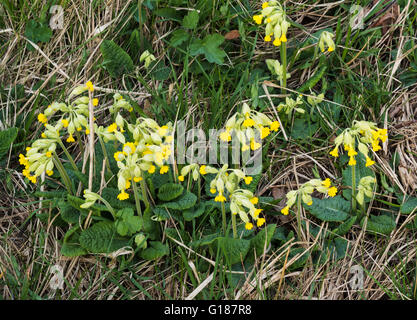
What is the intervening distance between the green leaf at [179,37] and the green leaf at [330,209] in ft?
4.79

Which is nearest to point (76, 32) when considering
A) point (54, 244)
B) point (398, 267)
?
point (54, 244)

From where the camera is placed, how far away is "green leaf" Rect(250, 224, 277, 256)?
2.94m

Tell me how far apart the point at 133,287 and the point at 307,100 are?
1.67 meters

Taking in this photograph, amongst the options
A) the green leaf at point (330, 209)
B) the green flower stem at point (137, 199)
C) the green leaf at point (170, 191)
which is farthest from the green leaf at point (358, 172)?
the green flower stem at point (137, 199)

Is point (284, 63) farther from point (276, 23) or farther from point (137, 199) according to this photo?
point (137, 199)

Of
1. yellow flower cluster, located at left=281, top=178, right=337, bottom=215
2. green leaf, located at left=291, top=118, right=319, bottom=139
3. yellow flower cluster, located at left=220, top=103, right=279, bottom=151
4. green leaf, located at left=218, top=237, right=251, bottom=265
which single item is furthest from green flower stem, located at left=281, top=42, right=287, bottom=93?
green leaf, located at left=218, top=237, right=251, bottom=265

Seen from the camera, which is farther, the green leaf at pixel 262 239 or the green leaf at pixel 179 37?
the green leaf at pixel 179 37

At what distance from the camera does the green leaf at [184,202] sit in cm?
310

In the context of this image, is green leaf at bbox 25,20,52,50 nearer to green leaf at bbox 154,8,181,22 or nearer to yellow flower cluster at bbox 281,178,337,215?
green leaf at bbox 154,8,181,22

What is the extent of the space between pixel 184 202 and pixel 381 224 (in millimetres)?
1138

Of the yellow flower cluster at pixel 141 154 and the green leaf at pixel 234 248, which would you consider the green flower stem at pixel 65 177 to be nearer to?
the yellow flower cluster at pixel 141 154

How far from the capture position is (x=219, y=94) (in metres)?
Answer: 3.54

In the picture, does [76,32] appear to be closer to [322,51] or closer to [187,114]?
[187,114]

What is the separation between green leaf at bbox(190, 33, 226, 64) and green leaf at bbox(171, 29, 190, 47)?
7 centimetres
